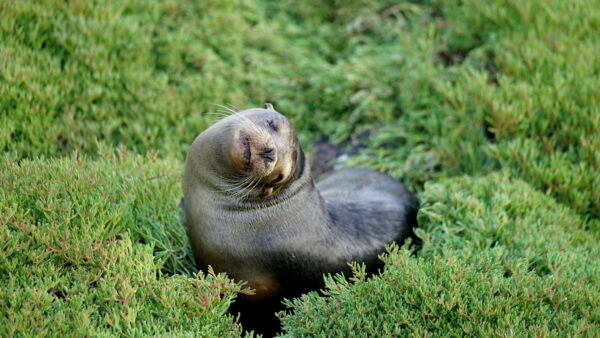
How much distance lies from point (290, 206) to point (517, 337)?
1.54 metres

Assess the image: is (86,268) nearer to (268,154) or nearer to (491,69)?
(268,154)

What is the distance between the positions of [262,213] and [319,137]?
239 centimetres

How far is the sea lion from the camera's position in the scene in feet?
12.7

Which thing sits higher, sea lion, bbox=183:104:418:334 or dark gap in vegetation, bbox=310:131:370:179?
sea lion, bbox=183:104:418:334

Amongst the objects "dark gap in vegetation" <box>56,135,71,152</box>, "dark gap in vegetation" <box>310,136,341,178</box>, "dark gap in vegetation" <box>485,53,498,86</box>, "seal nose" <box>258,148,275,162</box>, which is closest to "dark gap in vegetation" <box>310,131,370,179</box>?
"dark gap in vegetation" <box>310,136,341,178</box>

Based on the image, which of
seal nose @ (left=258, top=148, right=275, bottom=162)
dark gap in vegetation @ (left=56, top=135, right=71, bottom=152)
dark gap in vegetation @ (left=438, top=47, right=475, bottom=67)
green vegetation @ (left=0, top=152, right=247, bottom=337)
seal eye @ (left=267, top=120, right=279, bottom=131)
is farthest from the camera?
dark gap in vegetation @ (left=438, top=47, right=475, bottom=67)

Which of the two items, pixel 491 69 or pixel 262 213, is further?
pixel 491 69

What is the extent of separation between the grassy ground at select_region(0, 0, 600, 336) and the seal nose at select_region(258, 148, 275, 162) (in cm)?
75

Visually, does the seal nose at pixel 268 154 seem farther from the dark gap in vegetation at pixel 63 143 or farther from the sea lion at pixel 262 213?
the dark gap in vegetation at pixel 63 143

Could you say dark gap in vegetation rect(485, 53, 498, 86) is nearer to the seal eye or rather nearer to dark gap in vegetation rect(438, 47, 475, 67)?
dark gap in vegetation rect(438, 47, 475, 67)

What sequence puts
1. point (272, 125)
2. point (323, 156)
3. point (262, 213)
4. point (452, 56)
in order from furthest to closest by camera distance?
point (452, 56), point (323, 156), point (262, 213), point (272, 125)

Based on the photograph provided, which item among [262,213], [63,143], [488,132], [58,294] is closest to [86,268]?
[58,294]

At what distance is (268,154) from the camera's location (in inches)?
149

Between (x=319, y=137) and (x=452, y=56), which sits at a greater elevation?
(x=452, y=56)
